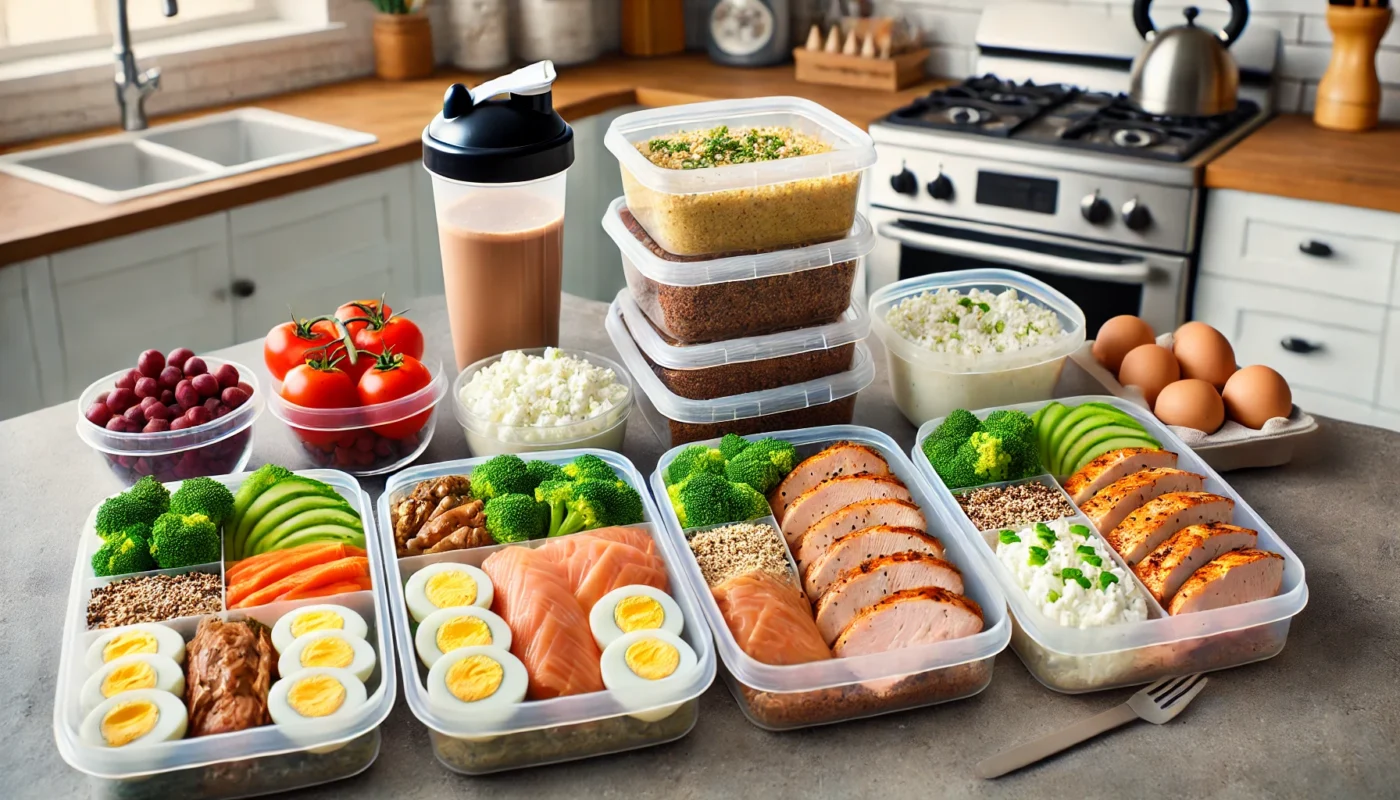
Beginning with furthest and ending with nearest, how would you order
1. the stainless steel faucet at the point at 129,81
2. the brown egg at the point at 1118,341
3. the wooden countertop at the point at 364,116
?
1. the stainless steel faucet at the point at 129,81
2. the wooden countertop at the point at 364,116
3. the brown egg at the point at 1118,341

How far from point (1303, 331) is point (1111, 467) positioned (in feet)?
6.04

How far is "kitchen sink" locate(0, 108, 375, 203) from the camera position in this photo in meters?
3.00

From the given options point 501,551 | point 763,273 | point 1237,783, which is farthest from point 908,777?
point 763,273

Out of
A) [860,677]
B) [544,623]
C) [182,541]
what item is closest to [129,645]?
[182,541]

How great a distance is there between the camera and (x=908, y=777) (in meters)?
1.21

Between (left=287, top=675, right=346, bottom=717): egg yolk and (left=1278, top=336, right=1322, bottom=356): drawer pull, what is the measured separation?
2648 mm

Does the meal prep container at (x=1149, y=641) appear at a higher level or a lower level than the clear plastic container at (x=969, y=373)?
lower

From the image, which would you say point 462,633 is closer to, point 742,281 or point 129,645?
point 129,645

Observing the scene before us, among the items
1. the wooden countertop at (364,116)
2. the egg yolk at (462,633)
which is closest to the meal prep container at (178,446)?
the egg yolk at (462,633)

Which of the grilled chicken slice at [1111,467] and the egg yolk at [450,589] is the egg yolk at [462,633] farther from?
the grilled chicken slice at [1111,467]

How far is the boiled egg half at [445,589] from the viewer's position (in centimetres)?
132

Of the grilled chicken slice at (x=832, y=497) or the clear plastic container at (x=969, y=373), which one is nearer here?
the grilled chicken slice at (x=832, y=497)

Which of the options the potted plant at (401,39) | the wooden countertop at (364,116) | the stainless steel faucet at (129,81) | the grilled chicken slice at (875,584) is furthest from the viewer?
the potted plant at (401,39)

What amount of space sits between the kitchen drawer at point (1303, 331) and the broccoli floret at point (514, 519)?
228cm
